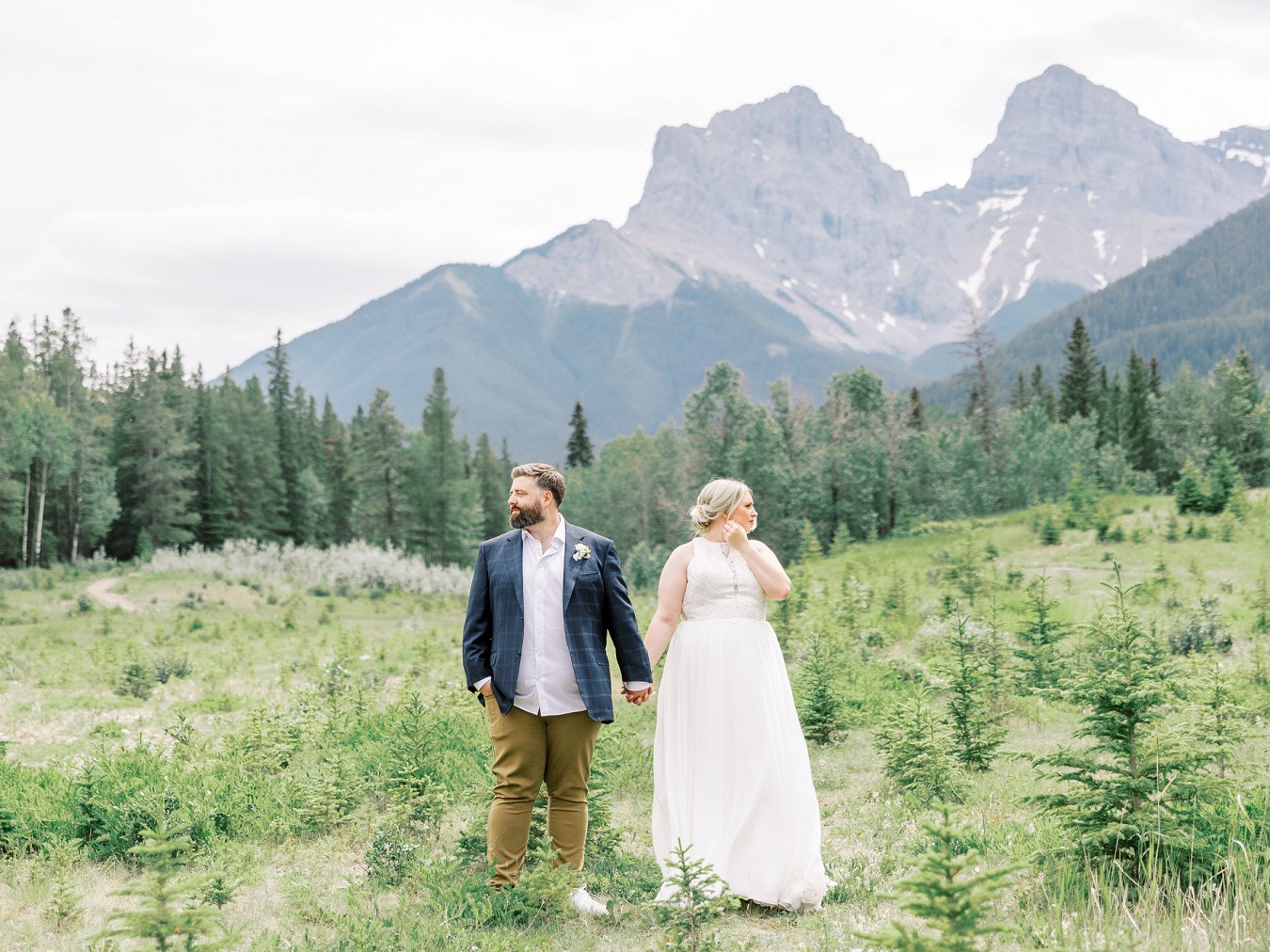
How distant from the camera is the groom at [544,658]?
535 cm

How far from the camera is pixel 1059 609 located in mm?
15688

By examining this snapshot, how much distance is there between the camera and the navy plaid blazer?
532 centimetres

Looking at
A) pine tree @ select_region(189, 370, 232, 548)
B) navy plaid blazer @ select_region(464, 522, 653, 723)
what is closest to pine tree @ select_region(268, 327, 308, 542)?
pine tree @ select_region(189, 370, 232, 548)

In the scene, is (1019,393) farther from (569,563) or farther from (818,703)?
(569,563)

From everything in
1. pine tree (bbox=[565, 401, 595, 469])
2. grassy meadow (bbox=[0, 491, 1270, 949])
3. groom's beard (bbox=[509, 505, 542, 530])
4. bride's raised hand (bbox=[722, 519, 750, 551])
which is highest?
pine tree (bbox=[565, 401, 595, 469])

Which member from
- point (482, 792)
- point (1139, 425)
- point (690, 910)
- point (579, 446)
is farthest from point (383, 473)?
point (1139, 425)

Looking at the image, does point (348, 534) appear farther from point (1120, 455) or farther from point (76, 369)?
point (1120, 455)

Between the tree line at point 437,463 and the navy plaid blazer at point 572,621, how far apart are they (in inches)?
1197

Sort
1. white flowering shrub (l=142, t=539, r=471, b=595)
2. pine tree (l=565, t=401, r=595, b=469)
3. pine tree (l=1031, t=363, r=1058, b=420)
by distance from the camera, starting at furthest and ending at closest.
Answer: pine tree (l=565, t=401, r=595, b=469) < pine tree (l=1031, t=363, r=1058, b=420) < white flowering shrub (l=142, t=539, r=471, b=595)

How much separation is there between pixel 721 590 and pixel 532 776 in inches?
59.5

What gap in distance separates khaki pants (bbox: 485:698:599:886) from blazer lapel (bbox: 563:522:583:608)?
0.68 meters

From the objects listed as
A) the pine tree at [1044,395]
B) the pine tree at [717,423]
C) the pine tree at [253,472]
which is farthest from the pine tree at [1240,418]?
the pine tree at [253,472]

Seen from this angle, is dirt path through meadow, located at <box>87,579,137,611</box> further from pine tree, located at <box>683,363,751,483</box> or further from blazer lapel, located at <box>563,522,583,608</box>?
pine tree, located at <box>683,363,751,483</box>

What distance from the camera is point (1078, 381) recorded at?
79.8m
